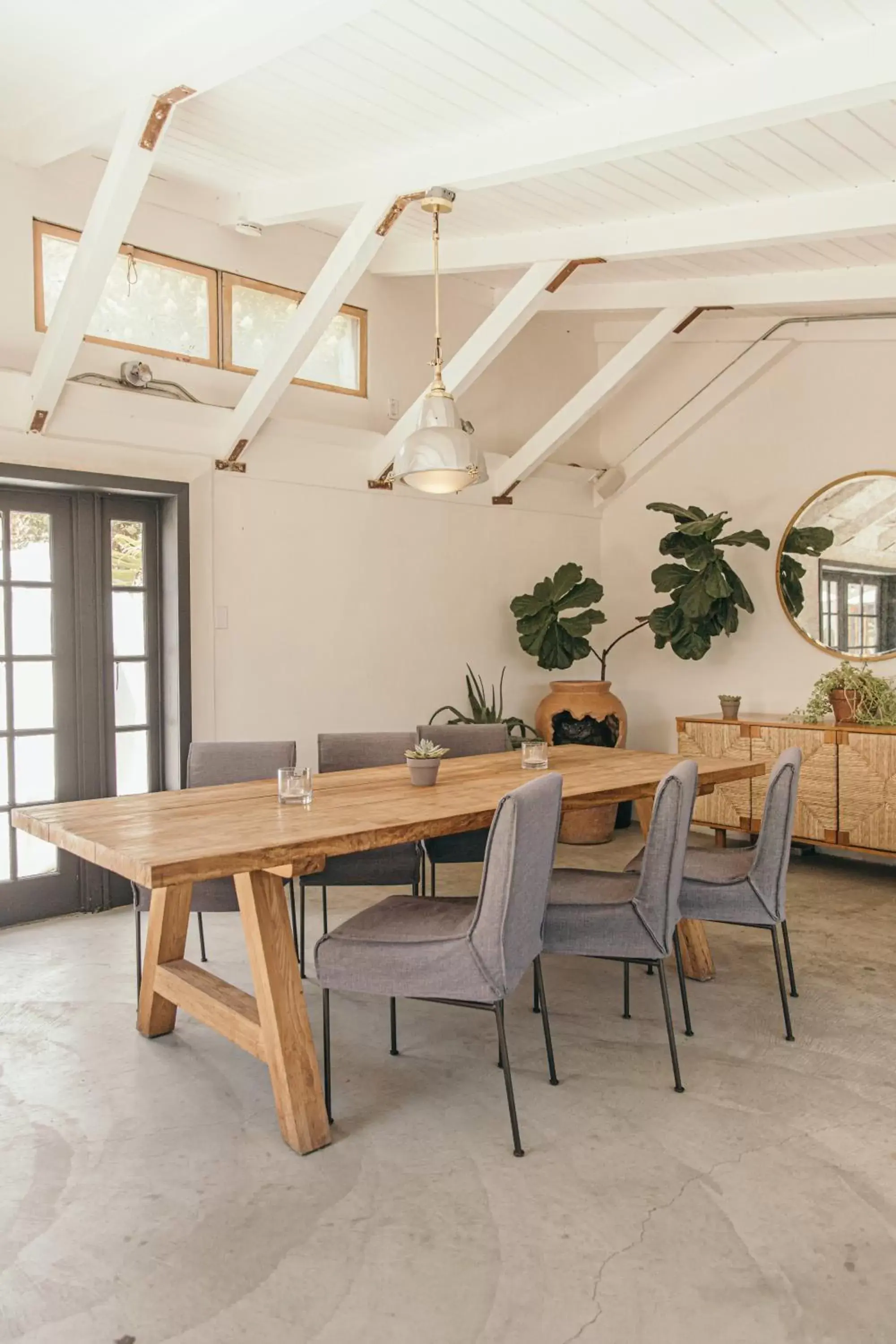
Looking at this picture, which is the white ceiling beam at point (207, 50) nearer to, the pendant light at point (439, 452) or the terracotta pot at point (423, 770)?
the pendant light at point (439, 452)

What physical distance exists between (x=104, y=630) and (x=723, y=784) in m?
3.37

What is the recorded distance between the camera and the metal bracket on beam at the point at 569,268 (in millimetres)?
4699

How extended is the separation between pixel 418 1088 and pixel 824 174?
3.62 meters

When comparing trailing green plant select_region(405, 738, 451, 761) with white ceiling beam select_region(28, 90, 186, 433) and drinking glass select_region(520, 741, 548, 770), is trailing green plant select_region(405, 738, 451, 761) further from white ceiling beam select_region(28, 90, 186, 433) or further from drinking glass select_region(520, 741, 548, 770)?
white ceiling beam select_region(28, 90, 186, 433)

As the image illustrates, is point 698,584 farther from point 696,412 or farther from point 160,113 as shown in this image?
point 160,113

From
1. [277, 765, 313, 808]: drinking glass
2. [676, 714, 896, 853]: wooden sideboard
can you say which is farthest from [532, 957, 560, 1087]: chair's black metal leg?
[676, 714, 896, 853]: wooden sideboard

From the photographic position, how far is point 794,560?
598 cm

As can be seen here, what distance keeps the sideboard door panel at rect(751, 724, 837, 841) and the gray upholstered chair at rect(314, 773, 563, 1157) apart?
9.69 ft

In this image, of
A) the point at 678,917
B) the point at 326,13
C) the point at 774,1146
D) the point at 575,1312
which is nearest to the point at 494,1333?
the point at 575,1312

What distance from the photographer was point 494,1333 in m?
1.78

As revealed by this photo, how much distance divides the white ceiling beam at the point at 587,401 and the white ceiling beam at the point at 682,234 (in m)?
1.07

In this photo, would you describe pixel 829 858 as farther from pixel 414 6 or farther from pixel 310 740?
pixel 414 6

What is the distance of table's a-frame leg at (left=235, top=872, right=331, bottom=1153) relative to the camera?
2.46 m

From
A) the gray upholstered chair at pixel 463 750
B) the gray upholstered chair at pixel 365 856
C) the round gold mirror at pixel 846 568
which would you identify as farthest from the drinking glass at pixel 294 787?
the round gold mirror at pixel 846 568
